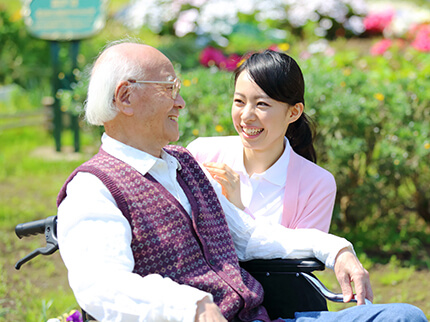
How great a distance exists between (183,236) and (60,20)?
608 centimetres

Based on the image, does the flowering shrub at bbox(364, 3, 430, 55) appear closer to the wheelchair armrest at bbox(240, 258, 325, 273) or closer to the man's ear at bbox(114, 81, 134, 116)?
the wheelchair armrest at bbox(240, 258, 325, 273)

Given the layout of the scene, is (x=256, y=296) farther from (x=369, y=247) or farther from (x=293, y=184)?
(x=369, y=247)

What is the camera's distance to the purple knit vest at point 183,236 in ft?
6.36

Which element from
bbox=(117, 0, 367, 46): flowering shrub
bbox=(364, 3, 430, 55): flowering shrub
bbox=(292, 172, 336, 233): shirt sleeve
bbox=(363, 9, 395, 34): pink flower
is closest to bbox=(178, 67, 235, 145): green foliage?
bbox=(292, 172, 336, 233): shirt sleeve

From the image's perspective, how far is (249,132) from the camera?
271cm

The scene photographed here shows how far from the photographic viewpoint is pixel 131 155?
2070mm

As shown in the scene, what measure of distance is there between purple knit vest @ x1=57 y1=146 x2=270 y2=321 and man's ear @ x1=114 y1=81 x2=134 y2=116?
0.16m

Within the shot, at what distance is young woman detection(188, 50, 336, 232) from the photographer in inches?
103

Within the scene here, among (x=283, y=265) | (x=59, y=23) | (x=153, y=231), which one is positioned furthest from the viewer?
(x=59, y=23)

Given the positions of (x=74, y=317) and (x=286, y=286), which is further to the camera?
(x=74, y=317)

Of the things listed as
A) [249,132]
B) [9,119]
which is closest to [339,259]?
[249,132]

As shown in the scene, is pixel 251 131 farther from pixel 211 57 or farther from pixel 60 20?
pixel 211 57

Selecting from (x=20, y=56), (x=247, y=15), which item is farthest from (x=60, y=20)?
(x=247, y=15)

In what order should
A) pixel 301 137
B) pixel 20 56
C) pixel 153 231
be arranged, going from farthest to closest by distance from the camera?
pixel 20 56
pixel 301 137
pixel 153 231
